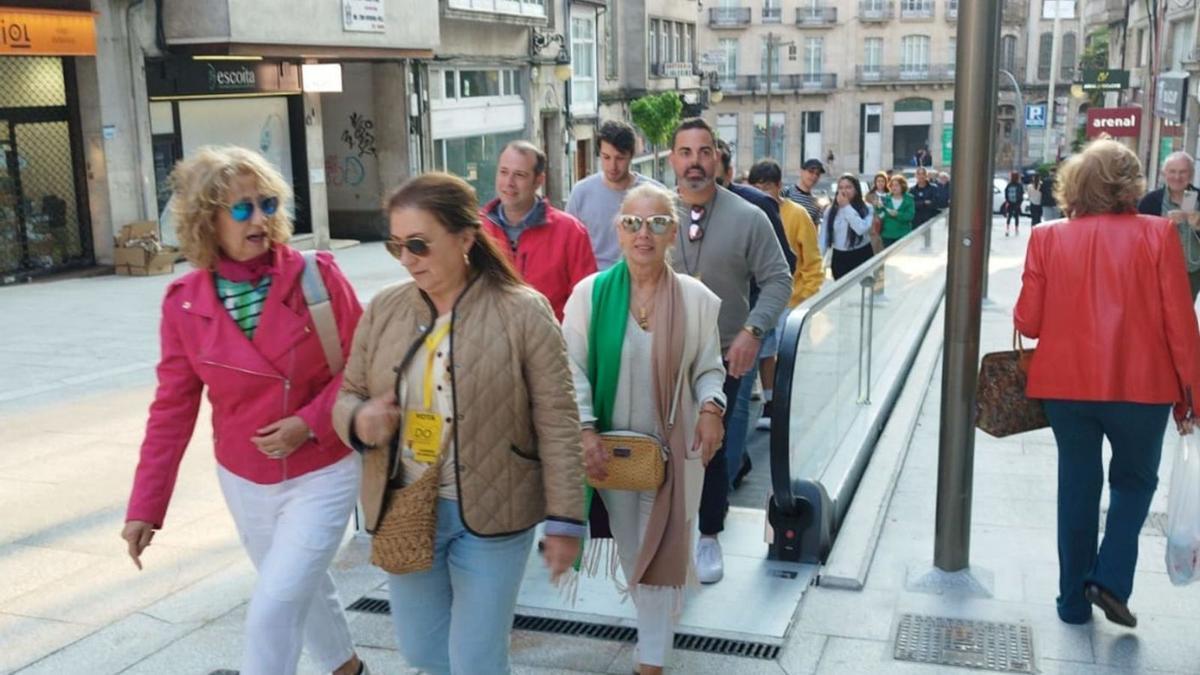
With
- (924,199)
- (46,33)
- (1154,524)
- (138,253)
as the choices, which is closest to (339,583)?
(1154,524)

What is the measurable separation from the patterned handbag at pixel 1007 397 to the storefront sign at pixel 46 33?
1507cm

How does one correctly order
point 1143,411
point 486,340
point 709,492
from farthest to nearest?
point 709,492, point 1143,411, point 486,340

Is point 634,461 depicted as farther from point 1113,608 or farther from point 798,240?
point 798,240

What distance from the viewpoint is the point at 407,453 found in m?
3.33

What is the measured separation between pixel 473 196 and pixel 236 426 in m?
0.99

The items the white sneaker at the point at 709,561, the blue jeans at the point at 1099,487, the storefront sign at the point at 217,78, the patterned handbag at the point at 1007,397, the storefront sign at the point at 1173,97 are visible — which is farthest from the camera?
the storefront sign at the point at 1173,97

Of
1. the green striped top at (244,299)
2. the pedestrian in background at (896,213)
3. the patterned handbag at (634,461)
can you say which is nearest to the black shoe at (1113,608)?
the patterned handbag at (634,461)

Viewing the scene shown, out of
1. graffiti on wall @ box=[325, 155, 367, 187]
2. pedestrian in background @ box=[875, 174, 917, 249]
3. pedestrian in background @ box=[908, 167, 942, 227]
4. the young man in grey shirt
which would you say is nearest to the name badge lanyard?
the young man in grey shirt

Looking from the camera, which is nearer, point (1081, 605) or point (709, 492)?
point (1081, 605)

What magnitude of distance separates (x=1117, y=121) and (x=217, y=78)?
1776 cm

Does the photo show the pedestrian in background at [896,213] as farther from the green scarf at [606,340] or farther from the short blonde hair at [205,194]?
the short blonde hair at [205,194]

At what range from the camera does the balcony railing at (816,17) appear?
2832 inches

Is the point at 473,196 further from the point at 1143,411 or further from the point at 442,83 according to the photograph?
the point at 442,83

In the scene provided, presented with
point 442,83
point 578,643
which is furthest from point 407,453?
point 442,83
